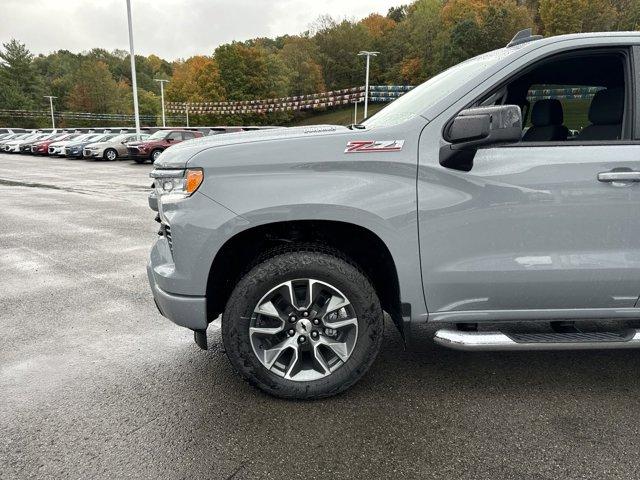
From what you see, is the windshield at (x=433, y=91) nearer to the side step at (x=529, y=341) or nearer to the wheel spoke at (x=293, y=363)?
the side step at (x=529, y=341)

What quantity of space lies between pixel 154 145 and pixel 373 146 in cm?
2306

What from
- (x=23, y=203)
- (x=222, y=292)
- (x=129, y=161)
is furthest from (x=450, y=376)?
(x=129, y=161)

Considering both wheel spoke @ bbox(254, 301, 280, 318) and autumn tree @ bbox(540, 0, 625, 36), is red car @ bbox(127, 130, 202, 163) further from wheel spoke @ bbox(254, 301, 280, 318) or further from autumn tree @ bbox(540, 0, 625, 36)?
autumn tree @ bbox(540, 0, 625, 36)

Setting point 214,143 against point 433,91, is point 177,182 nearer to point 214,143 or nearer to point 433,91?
point 214,143

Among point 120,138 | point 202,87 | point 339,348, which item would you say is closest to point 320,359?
point 339,348

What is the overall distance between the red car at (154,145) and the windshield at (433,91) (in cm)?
2154

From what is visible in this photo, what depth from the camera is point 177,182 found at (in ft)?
8.71

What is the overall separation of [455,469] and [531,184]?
1448mm

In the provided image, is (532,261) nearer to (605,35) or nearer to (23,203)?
(605,35)

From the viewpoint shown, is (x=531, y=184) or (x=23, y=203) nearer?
(x=531, y=184)

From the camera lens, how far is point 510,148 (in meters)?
2.62

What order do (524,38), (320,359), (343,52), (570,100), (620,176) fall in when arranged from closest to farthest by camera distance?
1. (620,176)
2. (320,359)
3. (524,38)
4. (570,100)
5. (343,52)

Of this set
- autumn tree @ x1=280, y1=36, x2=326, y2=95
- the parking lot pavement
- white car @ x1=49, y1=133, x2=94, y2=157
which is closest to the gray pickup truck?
the parking lot pavement

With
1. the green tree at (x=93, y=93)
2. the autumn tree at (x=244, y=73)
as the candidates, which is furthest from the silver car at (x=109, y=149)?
the green tree at (x=93, y=93)
